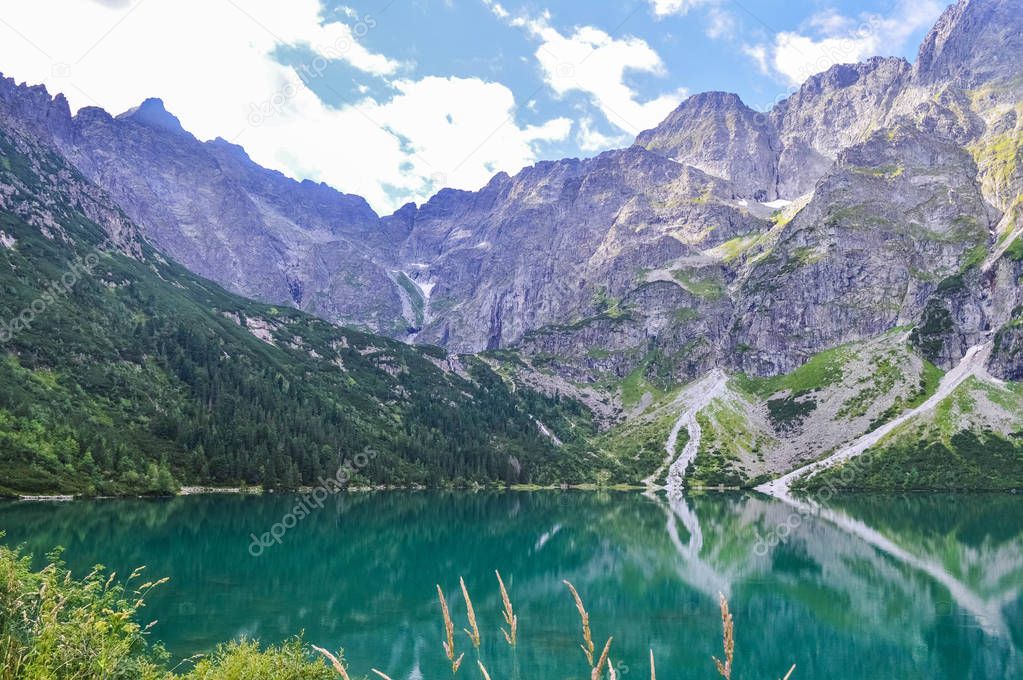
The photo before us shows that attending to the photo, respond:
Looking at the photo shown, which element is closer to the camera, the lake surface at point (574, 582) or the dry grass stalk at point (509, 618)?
the dry grass stalk at point (509, 618)

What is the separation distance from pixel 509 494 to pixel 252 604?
151m

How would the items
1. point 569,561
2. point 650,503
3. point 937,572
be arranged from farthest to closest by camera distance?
point 650,503
point 569,561
point 937,572

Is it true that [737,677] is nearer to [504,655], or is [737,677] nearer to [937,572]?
[504,655]

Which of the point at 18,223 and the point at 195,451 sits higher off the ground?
the point at 18,223

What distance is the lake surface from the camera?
4509 cm

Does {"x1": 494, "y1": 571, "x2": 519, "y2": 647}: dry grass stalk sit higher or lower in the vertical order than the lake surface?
higher

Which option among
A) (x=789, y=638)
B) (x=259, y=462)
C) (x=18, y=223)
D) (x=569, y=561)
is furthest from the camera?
(x=18, y=223)

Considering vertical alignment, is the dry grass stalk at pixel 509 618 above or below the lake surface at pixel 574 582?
above

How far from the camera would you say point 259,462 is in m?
157

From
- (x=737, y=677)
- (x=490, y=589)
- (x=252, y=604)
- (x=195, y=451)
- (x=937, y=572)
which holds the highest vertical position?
(x=937, y=572)

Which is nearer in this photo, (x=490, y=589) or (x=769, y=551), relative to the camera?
(x=490, y=589)

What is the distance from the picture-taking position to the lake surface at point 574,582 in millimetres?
45094

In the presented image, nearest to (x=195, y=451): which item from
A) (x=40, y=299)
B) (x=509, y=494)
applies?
(x=40, y=299)

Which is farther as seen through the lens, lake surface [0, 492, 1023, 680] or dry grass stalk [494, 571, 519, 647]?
lake surface [0, 492, 1023, 680]
